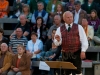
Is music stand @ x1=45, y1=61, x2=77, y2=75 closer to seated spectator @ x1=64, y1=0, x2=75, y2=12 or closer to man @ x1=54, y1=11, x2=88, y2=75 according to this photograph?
man @ x1=54, y1=11, x2=88, y2=75

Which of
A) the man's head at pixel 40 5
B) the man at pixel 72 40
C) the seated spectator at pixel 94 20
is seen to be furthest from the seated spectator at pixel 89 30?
the man at pixel 72 40

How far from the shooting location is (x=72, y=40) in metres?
8.08

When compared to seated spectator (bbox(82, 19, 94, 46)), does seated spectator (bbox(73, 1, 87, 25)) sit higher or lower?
higher

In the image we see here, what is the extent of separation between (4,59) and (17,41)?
1.01m

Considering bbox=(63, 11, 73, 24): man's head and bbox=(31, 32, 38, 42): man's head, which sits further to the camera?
bbox=(31, 32, 38, 42): man's head

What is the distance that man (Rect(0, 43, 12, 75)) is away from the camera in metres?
10.1

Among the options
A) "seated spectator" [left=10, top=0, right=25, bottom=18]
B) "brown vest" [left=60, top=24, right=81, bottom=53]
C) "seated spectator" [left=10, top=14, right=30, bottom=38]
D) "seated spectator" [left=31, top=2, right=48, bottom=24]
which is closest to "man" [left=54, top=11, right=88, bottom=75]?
"brown vest" [left=60, top=24, right=81, bottom=53]

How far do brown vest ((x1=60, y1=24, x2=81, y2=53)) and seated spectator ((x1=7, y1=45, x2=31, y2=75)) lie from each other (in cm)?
221

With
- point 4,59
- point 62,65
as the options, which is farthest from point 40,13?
point 62,65

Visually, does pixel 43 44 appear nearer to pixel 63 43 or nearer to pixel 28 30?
pixel 28 30

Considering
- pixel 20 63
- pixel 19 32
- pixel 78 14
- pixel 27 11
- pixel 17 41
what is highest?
pixel 27 11

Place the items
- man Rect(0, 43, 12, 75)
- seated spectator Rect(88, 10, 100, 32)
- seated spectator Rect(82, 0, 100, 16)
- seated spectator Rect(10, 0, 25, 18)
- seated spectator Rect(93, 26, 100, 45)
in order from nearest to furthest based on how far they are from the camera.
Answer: man Rect(0, 43, 12, 75) → seated spectator Rect(93, 26, 100, 45) → seated spectator Rect(88, 10, 100, 32) → seated spectator Rect(82, 0, 100, 16) → seated spectator Rect(10, 0, 25, 18)

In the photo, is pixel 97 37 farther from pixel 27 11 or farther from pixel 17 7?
pixel 17 7

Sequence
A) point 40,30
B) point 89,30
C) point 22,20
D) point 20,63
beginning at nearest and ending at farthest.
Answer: point 20,63 → point 89,30 → point 40,30 → point 22,20
